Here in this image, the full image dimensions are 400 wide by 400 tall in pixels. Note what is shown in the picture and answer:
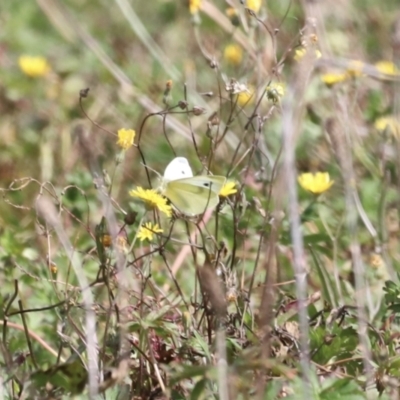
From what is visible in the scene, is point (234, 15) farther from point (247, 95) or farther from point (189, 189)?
point (189, 189)

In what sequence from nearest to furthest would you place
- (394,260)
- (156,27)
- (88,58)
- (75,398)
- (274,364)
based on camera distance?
(274,364), (75,398), (394,260), (88,58), (156,27)

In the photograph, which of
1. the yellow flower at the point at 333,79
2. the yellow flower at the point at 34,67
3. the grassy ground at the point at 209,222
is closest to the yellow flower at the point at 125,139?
the grassy ground at the point at 209,222

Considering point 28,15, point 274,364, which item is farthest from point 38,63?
point 274,364

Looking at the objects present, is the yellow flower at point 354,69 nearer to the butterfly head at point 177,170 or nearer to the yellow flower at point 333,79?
the yellow flower at point 333,79

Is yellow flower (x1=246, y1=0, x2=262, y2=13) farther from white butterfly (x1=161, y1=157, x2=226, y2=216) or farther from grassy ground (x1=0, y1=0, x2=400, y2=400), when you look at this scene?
white butterfly (x1=161, y1=157, x2=226, y2=216)

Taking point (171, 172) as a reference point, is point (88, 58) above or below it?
above

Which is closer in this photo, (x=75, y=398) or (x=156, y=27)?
(x=75, y=398)

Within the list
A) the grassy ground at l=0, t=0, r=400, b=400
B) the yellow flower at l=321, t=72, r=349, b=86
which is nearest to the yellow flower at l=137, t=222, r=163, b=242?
the grassy ground at l=0, t=0, r=400, b=400

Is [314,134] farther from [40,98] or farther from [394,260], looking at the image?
[40,98]
